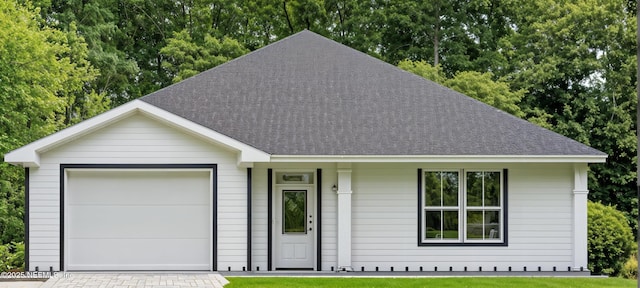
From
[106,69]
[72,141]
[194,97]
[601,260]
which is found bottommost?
[601,260]

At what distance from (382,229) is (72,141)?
6.38m

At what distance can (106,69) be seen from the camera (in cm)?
2925

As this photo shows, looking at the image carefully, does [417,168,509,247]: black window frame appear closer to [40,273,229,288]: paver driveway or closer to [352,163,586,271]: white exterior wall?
[352,163,586,271]: white exterior wall

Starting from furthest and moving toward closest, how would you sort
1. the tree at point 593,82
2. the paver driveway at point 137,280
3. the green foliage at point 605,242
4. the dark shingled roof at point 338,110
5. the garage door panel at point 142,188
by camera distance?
the tree at point 593,82, the green foliage at point 605,242, the dark shingled roof at point 338,110, the garage door panel at point 142,188, the paver driveway at point 137,280

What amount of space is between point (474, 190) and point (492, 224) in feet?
2.60

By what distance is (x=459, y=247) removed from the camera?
590 inches

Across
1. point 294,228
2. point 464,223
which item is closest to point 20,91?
point 294,228

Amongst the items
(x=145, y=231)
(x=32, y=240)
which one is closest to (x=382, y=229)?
(x=145, y=231)

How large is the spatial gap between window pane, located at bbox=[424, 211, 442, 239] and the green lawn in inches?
67.8

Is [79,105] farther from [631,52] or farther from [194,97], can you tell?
[631,52]

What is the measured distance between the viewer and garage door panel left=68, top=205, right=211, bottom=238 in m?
14.5

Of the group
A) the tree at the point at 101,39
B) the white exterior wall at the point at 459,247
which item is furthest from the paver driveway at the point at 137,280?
the tree at the point at 101,39

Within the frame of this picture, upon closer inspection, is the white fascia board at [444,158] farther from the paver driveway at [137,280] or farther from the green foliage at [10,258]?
the green foliage at [10,258]

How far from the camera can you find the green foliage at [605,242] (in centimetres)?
1680
